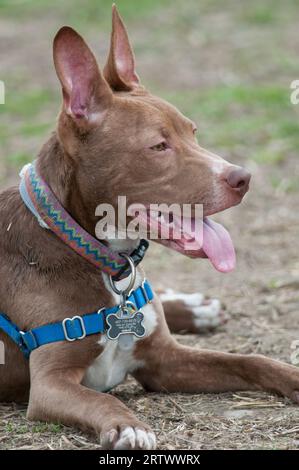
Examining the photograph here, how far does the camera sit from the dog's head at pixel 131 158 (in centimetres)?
473

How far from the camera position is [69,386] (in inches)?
180

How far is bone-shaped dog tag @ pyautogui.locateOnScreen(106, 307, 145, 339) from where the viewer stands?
16.0 ft

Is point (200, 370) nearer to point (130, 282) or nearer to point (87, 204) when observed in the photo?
point (130, 282)

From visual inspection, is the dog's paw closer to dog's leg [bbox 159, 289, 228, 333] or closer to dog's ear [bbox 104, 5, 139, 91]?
dog's ear [bbox 104, 5, 139, 91]

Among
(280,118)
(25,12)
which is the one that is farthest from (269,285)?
(25,12)

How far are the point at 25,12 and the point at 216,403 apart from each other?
40.6 feet

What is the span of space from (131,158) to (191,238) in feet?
1.57

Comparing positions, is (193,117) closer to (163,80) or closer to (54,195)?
(163,80)

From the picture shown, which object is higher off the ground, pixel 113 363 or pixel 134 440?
pixel 113 363

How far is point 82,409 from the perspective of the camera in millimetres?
4418

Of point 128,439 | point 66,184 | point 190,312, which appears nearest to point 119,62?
point 66,184

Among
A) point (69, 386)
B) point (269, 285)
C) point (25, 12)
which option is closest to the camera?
point (69, 386)

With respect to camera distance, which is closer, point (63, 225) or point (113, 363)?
point (63, 225)
